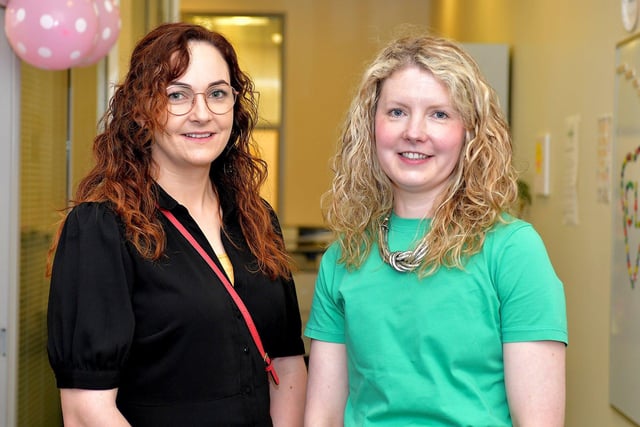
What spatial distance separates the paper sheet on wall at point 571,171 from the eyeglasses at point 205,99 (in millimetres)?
2477

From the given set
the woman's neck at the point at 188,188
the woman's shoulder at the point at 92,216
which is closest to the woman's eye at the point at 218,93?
the woman's neck at the point at 188,188

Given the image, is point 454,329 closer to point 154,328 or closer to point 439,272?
point 439,272

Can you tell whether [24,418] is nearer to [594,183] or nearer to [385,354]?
[385,354]

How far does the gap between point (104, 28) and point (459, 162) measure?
1.88m

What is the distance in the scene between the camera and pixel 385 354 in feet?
5.00

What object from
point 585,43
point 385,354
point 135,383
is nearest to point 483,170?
point 385,354

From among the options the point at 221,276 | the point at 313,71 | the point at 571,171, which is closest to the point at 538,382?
the point at 221,276

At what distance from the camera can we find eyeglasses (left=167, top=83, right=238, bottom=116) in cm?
179

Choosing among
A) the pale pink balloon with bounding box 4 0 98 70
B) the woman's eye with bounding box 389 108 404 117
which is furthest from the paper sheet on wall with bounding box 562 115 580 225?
→ the woman's eye with bounding box 389 108 404 117

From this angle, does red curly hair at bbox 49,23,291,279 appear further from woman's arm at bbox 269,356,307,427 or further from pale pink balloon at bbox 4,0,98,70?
pale pink balloon at bbox 4,0,98,70

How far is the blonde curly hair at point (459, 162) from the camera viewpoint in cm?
151

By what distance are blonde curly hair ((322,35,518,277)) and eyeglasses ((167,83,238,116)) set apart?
346 mm

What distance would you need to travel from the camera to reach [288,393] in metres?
2.01

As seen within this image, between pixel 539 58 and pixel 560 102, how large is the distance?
50cm
